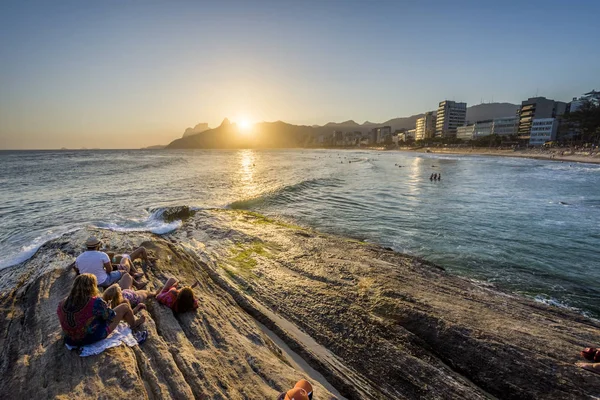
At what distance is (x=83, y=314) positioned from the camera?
4.85 metres

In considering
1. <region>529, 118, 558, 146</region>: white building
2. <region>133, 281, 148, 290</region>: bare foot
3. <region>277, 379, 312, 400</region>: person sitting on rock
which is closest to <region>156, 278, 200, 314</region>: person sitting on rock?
<region>133, 281, 148, 290</region>: bare foot

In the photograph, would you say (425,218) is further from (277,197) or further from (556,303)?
(277,197)

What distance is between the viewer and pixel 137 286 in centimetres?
763

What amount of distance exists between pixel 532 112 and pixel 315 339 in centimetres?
19625

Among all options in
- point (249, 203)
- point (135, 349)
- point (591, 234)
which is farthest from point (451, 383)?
point (249, 203)

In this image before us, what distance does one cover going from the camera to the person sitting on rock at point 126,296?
590 cm

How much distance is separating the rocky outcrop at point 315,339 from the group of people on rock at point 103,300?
34 cm

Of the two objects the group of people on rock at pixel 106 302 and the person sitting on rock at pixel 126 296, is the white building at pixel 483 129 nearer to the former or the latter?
the group of people on rock at pixel 106 302

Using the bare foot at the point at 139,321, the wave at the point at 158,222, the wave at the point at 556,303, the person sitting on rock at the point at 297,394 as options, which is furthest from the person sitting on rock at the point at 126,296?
the wave at the point at 556,303

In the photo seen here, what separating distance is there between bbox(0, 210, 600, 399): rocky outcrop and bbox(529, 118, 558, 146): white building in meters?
162

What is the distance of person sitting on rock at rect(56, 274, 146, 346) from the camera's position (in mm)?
4836

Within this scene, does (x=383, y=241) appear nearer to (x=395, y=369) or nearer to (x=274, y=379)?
(x=395, y=369)

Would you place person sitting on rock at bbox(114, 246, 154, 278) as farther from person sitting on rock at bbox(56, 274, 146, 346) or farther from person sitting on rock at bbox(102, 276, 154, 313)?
person sitting on rock at bbox(56, 274, 146, 346)

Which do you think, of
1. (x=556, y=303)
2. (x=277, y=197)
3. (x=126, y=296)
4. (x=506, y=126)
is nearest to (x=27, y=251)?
(x=126, y=296)
